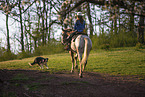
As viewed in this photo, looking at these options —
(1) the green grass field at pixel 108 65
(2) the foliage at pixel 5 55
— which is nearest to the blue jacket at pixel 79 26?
(1) the green grass field at pixel 108 65

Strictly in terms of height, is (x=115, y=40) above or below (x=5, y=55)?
above

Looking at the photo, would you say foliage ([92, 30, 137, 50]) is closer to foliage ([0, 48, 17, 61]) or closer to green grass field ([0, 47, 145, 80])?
green grass field ([0, 47, 145, 80])

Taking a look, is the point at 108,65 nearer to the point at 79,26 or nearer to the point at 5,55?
A: the point at 79,26

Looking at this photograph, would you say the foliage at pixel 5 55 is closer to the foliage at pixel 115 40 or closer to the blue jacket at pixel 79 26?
the foliage at pixel 115 40

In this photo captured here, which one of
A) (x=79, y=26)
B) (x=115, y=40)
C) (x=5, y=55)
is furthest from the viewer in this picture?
(x=115, y=40)

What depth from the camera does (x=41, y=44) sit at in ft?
79.4

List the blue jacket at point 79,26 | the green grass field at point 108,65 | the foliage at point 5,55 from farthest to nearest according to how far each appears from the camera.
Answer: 1. the foliage at point 5,55
2. the green grass field at point 108,65
3. the blue jacket at point 79,26

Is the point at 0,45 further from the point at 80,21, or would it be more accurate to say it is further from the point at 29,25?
the point at 80,21

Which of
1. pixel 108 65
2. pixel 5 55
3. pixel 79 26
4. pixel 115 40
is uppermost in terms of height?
pixel 79 26

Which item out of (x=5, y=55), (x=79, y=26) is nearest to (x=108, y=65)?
(x=79, y=26)

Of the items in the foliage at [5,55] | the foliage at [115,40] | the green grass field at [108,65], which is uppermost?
the foliage at [115,40]

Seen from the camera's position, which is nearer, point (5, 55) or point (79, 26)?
point (79, 26)

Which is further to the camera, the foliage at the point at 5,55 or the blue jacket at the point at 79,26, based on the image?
the foliage at the point at 5,55

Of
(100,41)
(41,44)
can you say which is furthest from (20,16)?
(100,41)
